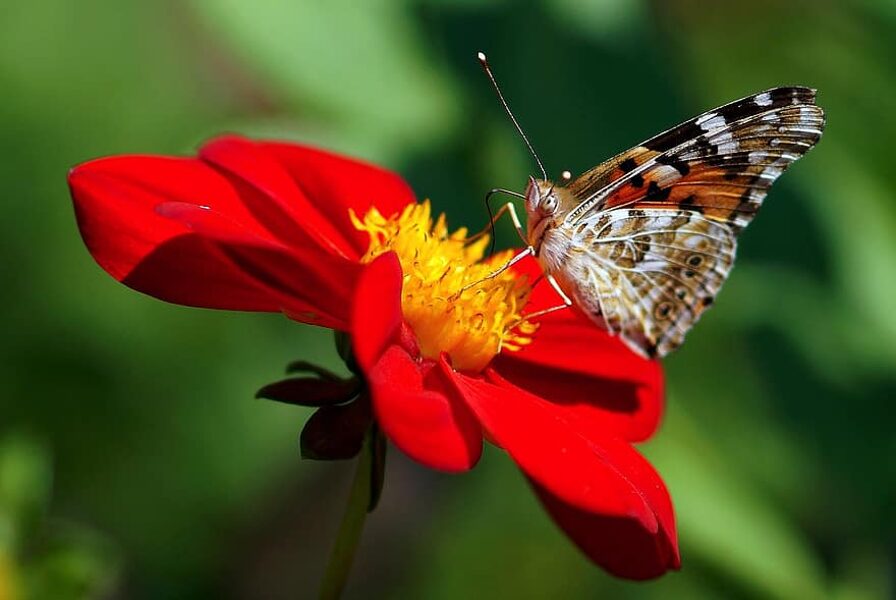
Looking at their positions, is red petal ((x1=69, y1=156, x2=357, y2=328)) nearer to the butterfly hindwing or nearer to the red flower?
the red flower

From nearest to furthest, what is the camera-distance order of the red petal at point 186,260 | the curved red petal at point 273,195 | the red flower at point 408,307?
the red flower at point 408,307
the red petal at point 186,260
the curved red petal at point 273,195

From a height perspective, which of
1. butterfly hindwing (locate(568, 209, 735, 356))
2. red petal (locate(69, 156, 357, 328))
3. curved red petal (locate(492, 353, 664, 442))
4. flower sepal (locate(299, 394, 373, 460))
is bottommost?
curved red petal (locate(492, 353, 664, 442))

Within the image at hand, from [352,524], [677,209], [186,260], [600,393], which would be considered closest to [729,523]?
[600,393]

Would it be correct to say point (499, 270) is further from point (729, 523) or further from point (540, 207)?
point (729, 523)

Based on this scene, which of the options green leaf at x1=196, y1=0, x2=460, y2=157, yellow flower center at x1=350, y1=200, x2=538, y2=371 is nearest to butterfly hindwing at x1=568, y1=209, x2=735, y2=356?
yellow flower center at x1=350, y1=200, x2=538, y2=371

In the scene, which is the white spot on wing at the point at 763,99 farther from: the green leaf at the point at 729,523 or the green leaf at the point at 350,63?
the green leaf at the point at 350,63

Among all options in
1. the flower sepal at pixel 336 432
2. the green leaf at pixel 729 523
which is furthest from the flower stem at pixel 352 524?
the green leaf at pixel 729 523

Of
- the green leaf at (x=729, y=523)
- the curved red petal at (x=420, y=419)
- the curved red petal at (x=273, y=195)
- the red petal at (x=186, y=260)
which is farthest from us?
the green leaf at (x=729, y=523)
